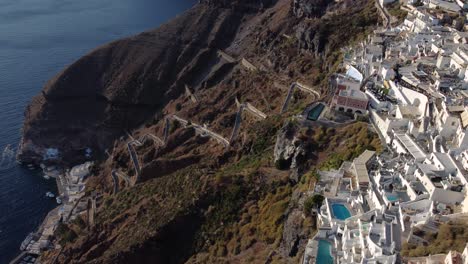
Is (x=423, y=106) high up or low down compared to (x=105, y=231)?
up

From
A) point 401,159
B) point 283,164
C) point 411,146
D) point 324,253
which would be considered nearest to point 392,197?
point 401,159

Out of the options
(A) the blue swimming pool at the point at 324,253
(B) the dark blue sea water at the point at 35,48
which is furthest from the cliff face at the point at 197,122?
(B) the dark blue sea water at the point at 35,48

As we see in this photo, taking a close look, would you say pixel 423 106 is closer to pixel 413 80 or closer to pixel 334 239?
pixel 413 80

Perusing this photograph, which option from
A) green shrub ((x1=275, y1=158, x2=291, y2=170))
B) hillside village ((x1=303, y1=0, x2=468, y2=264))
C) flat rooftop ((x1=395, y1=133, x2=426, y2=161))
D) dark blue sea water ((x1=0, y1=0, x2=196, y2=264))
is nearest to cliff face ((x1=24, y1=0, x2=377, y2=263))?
green shrub ((x1=275, y1=158, x2=291, y2=170))

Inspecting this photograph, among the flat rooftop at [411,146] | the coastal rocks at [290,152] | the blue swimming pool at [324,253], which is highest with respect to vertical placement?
the flat rooftop at [411,146]

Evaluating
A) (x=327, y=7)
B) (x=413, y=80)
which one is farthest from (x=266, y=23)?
(x=413, y=80)

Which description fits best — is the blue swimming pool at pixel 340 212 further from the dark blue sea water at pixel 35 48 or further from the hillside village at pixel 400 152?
the dark blue sea water at pixel 35 48
